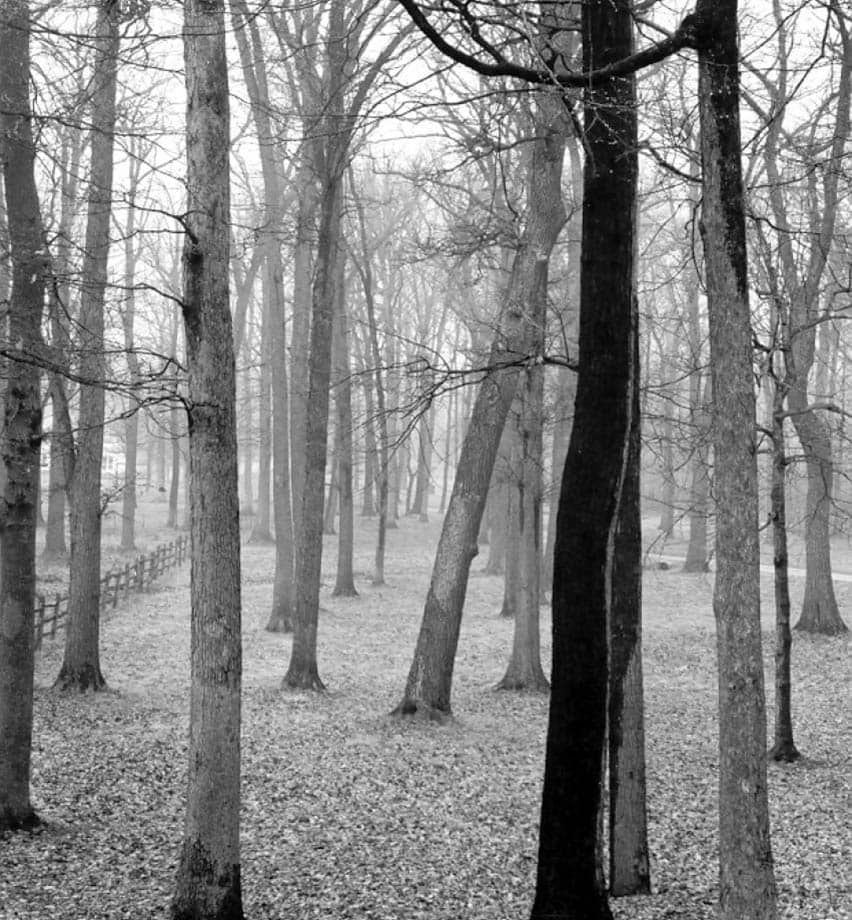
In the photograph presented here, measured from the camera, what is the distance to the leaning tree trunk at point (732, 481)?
18.5 feet

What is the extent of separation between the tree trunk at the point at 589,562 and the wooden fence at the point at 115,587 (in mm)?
11088

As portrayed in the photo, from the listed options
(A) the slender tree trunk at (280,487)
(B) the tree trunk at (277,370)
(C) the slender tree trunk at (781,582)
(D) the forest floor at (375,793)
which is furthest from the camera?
(A) the slender tree trunk at (280,487)

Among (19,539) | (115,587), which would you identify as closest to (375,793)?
(19,539)

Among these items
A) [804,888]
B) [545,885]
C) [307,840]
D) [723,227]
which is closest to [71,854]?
[307,840]

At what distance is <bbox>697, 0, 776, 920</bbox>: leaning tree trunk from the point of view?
563 cm

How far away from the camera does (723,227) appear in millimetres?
5699

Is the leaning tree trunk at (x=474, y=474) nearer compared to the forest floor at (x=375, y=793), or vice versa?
the forest floor at (x=375, y=793)

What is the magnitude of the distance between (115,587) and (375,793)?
12415 mm

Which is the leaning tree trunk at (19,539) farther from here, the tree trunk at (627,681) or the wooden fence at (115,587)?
the wooden fence at (115,587)

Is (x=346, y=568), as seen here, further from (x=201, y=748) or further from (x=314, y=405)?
(x=201, y=748)

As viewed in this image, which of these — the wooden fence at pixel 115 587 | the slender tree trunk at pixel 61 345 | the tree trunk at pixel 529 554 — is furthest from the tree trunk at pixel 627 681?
the wooden fence at pixel 115 587

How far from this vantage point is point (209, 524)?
20.8ft

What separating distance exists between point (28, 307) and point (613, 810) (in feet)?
20.1

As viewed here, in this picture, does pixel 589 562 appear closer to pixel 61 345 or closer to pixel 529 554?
pixel 61 345
